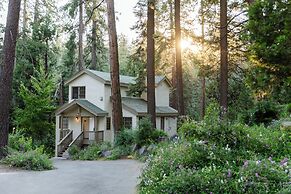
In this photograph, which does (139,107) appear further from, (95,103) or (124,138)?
(124,138)

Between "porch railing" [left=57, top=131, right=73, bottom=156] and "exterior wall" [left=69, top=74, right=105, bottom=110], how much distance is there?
106 inches

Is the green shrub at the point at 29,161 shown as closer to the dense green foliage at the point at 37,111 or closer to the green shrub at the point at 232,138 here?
the green shrub at the point at 232,138

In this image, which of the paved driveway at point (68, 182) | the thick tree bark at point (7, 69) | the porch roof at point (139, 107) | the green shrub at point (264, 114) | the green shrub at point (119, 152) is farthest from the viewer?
the porch roof at point (139, 107)

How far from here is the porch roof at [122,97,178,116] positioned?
23438mm

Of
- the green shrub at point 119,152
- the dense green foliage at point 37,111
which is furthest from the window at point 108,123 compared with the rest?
the green shrub at point 119,152

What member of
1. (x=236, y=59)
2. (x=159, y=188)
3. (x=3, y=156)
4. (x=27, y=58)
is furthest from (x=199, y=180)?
(x=27, y=58)

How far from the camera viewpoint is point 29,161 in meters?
10.1

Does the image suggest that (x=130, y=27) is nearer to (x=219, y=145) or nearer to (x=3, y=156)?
(x=3, y=156)

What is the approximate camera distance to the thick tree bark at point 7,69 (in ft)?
35.9

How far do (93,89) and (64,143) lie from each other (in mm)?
4109

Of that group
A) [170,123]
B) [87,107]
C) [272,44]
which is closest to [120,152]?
Result: [272,44]

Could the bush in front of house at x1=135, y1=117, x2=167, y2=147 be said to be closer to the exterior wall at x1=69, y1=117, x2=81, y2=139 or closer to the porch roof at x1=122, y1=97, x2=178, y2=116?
the porch roof at x1=122, y1=97, x2=178, y2=116

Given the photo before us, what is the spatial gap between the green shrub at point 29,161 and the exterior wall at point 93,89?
13145 millimetres

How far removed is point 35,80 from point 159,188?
21.1 metres
